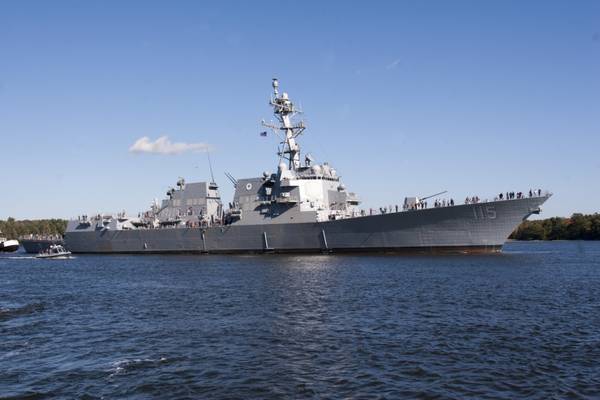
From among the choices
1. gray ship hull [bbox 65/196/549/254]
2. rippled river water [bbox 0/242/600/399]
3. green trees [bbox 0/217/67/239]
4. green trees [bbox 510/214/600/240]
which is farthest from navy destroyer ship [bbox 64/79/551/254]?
green trees [bbox 0/217/67/239]

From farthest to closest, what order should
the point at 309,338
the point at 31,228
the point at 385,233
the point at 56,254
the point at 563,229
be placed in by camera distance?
the point at 31,228, the point at 563,229, the point at 56,254, the point at 385,233, the point at 309,338

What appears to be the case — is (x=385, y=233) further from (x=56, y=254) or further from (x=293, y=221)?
(x=56, y=254)

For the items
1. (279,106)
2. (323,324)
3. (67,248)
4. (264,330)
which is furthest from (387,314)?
(67,248)

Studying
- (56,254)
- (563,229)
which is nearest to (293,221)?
(56,254)

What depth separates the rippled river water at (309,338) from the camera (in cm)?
1202

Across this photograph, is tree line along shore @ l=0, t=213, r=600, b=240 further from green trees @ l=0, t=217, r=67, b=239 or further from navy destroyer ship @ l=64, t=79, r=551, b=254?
navy destroyer ship @ l=64, t=79, r=551, b=254

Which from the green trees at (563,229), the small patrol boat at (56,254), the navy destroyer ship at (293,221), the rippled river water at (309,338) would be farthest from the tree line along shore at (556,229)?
the small patrol boat at (56,254)

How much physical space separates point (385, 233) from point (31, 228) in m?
131

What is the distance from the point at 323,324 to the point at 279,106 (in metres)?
39.6

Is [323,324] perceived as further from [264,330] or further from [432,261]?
[432,261]

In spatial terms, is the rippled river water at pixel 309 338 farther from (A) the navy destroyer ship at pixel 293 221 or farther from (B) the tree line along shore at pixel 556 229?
(B) the tree line along shore at pixel 556 229

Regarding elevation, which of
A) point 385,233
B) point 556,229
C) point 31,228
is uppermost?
point 31,228

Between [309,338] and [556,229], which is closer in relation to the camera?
[309,338]

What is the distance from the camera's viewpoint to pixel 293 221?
4900cm
